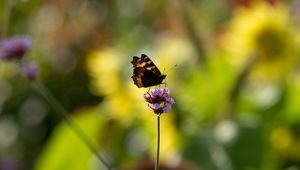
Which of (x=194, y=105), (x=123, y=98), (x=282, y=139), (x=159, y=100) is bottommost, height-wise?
(x=159, y=100)

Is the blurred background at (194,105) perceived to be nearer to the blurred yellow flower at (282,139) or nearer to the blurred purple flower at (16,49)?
the blurred yellow flower at (282,139)

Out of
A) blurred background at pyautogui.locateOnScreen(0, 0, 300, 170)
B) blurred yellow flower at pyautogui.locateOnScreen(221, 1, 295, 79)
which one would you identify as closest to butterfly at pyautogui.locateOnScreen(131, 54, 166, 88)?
blurred background at pyautogui.locateOnScreen(0, 0, 300, 170)

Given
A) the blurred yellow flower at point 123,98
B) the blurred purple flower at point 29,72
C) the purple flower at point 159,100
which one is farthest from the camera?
the blurred yellow flower at point 123,98

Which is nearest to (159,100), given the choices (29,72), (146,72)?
(146,72)

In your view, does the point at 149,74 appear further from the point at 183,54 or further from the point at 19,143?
the point at 19,143

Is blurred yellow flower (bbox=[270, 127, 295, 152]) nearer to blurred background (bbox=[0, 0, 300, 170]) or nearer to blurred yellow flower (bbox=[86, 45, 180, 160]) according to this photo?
blurred background (bbox=[0, 0, 300, 170])

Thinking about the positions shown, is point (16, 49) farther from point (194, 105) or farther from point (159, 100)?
point (194, 105)

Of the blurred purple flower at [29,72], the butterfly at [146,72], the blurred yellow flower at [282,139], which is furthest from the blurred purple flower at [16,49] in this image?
the blurred yellow flower at [282,139]
